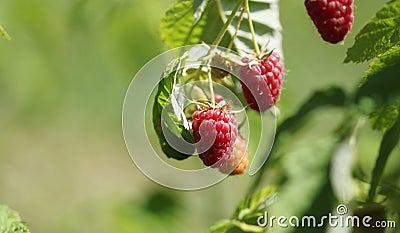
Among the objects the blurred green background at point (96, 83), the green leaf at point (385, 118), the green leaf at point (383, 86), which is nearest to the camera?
the green leaf at point (383, 86)

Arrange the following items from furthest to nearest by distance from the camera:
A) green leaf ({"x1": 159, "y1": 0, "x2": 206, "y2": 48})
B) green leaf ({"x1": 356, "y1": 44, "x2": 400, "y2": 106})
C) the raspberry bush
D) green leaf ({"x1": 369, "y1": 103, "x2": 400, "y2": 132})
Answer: green leaf ({"x1": 159, "y1": 0, "x2": 206, "y2": 48})
green leaf ({"x1": 369, "y1": 103, "x2": 400, "y2": 132})
the raspberry bush
green leaf ({"x1": 356, "y1": 44, "x2": 400, "y2": 106})

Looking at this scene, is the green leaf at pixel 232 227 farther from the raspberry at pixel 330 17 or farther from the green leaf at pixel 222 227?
the raspberry at pixel 330 17

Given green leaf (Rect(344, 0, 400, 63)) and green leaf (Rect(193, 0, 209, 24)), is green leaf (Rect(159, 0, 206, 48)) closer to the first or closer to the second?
green leaf (Rect(193, 0, 209, 24))

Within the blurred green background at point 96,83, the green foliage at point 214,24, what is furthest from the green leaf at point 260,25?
the blurred green background at point 96,83

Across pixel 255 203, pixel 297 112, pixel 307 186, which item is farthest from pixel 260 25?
pixel 307 186

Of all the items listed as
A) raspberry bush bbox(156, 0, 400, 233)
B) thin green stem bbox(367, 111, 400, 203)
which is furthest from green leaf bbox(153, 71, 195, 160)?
thin green stem bbox(367, 111, 400, 203)
